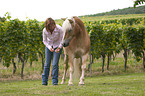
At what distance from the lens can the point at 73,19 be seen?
271 inches

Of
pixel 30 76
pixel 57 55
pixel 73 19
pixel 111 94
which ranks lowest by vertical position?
pixel 30 76

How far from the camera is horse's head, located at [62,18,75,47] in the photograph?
651 centimetres

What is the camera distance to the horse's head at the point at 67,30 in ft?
21.4

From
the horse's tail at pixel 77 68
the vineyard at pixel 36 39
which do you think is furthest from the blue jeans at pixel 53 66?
the vineyard at pixel 36 39

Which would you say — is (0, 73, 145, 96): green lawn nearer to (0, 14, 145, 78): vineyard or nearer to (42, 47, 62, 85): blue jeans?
(42, 47, 62, 85): blue jeans

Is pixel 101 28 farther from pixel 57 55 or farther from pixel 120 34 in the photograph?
pixel 57 55

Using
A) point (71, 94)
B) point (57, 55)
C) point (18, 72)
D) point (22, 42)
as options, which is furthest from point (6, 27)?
point (71, 94)

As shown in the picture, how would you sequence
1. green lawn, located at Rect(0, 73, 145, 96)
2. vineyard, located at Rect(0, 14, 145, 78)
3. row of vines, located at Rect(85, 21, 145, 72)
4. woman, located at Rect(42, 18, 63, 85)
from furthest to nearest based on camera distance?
row of vines, located at Rect(85, 21, 145, 72), vineyard, located at Rect(0, 14, 145, 78), woman, located at Rect(42, 18, 63, 85), green lawn, located at Rect(0, 73, 145, 96)

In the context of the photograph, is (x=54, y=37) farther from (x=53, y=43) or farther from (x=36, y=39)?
(x=36, y=39)

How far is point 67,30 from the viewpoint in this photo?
21.5 ft

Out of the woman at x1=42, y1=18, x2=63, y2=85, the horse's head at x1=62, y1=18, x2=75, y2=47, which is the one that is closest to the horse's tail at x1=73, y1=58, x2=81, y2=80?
the woman at x1=42, y1=18, x2=63, y2=85

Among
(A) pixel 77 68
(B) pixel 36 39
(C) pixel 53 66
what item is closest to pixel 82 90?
(C) pixel 53 66

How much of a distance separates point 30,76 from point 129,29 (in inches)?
355

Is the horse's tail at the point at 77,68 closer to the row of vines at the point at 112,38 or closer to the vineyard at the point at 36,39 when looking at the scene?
the vineyard at the point at 36,39
